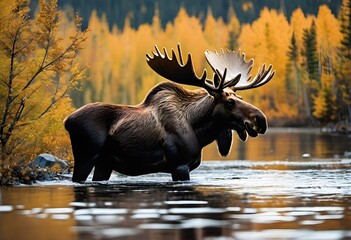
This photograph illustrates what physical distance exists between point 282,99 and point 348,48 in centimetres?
3543

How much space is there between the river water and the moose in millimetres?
318

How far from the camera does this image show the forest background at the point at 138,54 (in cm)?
1888

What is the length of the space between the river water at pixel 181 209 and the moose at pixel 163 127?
1.04ft

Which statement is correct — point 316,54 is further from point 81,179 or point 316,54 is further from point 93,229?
point 93,229

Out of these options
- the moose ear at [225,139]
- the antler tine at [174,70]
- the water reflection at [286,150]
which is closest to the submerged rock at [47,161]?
the antler tine at [174,70]

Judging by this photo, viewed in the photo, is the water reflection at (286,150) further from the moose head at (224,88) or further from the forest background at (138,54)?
the moose head at (224,88)

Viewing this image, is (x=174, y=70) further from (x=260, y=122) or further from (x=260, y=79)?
(x=260, y=122)

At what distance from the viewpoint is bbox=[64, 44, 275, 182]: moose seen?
1680 centimetres

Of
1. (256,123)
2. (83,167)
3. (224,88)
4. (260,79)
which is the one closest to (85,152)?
(83,167)

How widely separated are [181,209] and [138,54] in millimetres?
132265

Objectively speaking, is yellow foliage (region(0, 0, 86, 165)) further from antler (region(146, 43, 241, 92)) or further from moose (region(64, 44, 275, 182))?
antler (region(146, 43, 241, 92))

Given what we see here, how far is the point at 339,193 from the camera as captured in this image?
14.3m

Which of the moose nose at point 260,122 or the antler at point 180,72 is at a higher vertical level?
the antler at point 180,72

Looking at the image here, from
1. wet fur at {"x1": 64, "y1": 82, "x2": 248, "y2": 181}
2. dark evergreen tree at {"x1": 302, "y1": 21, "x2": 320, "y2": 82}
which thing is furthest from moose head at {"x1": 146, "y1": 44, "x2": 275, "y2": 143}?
dark evergreen tree at {"x1": 302, "y1": 21, "x2": 320, "y2": 82}
